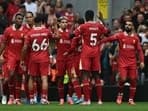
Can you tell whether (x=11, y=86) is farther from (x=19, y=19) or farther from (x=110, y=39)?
(x=110, y=39)

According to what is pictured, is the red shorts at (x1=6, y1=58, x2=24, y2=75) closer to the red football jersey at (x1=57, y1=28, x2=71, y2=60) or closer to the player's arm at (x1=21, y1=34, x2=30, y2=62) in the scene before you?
the player's arm at (x1=21, y1=34, x2=30, y2=62)

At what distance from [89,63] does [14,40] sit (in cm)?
220

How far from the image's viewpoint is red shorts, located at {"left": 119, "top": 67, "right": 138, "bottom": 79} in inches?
937

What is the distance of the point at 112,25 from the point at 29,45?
6.34 meters

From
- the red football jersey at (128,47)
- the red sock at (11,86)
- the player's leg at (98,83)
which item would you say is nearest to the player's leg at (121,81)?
the red football jersey at (128,47)

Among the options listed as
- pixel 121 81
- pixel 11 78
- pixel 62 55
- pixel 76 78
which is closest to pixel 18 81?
pixel 11 78

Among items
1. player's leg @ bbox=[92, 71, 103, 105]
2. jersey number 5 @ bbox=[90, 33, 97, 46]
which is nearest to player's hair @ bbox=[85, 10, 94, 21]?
jersey number 5 @ bbox=[90, 33, 97, 46]

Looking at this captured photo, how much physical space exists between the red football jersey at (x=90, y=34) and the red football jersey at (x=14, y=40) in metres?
1.59

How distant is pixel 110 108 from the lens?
21.9 meters

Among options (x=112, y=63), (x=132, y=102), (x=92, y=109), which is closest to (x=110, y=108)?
(x=92, y=109)

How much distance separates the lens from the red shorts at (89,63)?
76.0 feet

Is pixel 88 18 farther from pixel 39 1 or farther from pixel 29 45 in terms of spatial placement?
pixel 39 1

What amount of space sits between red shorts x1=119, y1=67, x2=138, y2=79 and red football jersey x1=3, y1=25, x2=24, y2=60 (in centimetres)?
296

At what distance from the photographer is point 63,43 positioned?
2375 cm
